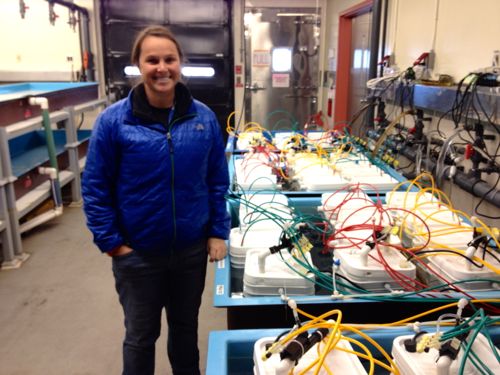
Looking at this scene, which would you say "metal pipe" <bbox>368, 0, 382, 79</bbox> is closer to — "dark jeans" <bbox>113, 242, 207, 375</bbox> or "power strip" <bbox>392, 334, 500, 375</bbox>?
"dark jeans" <bbox>113, 242, 207, 375</bbox>

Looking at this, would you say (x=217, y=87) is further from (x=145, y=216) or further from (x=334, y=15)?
(x=145, y=216)

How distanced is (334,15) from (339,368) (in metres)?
5.28

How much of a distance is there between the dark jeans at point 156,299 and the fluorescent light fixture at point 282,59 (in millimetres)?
4847

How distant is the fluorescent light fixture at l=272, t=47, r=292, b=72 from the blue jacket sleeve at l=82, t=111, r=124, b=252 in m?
4.91

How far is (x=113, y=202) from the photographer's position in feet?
4.54

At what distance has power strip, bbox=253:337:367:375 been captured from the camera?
92cm

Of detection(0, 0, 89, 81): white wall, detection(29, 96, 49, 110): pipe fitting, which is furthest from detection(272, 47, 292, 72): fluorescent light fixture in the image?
detection(29, 96, 49, 110): pipe fitting

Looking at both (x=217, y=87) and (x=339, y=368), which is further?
(x=217, y=87)

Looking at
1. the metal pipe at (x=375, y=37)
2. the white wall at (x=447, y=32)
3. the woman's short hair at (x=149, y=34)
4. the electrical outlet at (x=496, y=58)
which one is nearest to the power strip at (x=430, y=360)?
the woman's short hair at (x=149, y=34)

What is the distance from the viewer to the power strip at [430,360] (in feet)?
2.99

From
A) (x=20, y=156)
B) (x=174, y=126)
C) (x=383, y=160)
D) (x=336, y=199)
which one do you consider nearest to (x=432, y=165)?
(x=383, y=160)

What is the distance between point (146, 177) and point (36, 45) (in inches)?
209

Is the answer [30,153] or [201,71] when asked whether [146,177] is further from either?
[201,71]

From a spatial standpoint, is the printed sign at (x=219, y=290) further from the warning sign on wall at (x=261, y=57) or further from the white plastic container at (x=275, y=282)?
the warning sign on wall at (x=261, y=57)
